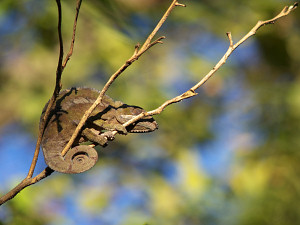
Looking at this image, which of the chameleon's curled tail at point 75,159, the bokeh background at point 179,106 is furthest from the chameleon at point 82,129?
the bokeh background at point 179,106

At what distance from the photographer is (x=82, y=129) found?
186 cm

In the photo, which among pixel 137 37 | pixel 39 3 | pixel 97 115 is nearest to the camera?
pixel 97 115

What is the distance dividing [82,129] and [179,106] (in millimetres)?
4834

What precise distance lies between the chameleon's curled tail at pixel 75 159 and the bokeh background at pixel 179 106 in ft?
6.60

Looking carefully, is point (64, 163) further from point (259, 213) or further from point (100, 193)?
point (100, 193)

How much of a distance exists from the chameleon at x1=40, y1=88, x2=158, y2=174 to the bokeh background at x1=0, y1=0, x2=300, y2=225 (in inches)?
61.6

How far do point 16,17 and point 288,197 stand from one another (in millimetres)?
3205

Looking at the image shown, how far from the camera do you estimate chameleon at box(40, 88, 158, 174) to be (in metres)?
1.86

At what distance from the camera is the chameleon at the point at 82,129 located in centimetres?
186

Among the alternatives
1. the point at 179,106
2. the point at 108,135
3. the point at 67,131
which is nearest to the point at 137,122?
the point at 108,135

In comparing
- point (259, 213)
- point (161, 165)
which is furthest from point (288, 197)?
point (161, 165)

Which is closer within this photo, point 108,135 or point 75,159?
point 75,159

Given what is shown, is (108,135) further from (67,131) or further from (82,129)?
(82,129)

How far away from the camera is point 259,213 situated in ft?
11.4
